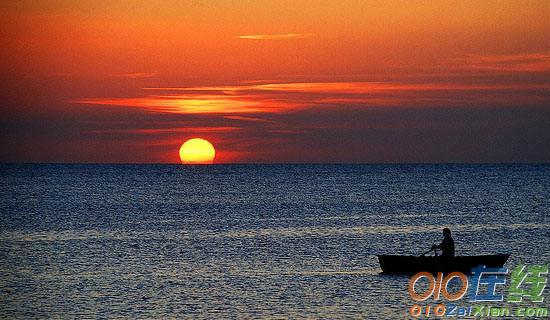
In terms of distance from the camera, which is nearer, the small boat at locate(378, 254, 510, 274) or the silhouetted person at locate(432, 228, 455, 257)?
the silhouetted person at locate(432, 228, 455, 257)

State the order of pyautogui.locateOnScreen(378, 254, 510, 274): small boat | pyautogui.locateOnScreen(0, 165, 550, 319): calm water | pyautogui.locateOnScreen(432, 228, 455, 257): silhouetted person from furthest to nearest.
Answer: pyautogui.locateOnScreen(378, 254, 510, 274): small boat
pyautogui.locateOnScreen(432, 228, 455, 257): silhouetted person
pyautogui.locateOnScreen(0, 165, 550, 319): calm water

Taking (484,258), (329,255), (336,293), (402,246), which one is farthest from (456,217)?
(336,293)

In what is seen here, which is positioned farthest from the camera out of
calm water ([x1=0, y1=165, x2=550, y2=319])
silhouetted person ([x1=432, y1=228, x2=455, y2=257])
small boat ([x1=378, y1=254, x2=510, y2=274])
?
small boat ([x1=378, y1=254, x2=510, y2=274])

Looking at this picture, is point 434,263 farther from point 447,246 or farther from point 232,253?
point 232,253

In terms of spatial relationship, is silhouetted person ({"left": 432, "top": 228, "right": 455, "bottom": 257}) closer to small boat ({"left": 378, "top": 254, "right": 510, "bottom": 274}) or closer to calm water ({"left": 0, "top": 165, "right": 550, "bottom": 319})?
small boat ({"left": 378, "top": 254, "right": 510, "bottom": 274})

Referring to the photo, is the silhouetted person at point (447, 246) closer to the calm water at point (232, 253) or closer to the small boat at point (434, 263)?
the small boat at point (434, 263)

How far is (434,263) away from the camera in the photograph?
4162 cm

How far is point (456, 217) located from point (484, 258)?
1776 inches

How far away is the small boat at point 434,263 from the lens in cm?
4138

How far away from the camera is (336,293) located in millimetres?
38031

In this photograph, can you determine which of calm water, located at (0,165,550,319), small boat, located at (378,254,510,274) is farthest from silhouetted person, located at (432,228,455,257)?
calm water, located at (0,165,550,319)

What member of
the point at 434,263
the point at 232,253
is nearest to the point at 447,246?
the point at 434,263

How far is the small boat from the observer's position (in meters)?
41.4

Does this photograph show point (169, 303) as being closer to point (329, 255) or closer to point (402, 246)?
point (329, 255)
